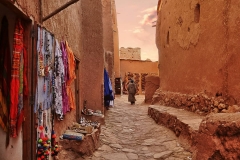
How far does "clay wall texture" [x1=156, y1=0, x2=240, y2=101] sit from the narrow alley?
151cm

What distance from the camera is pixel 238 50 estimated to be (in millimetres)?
4488

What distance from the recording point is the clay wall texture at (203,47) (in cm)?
467

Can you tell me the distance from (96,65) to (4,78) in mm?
4620

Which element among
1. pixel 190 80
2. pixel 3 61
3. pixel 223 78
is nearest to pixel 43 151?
pixel 3 61

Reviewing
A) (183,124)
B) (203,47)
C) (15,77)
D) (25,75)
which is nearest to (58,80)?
(25,75)

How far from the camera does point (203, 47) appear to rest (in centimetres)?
585

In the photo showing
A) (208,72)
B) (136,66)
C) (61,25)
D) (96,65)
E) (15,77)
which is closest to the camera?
(15,77)

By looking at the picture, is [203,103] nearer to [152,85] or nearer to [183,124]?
[183,124]

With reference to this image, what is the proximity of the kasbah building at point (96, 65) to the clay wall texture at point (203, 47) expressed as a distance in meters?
0.02

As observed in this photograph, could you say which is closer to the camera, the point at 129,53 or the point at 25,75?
the point at 25,75

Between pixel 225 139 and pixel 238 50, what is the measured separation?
2.51 metres

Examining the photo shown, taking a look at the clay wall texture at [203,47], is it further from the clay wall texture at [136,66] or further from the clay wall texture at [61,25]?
the clay wall texture at [136,66]

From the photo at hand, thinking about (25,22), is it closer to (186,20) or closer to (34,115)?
(34,115)

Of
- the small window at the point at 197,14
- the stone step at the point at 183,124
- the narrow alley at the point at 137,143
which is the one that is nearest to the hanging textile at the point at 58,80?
the narrow alley at the point at 137,143
